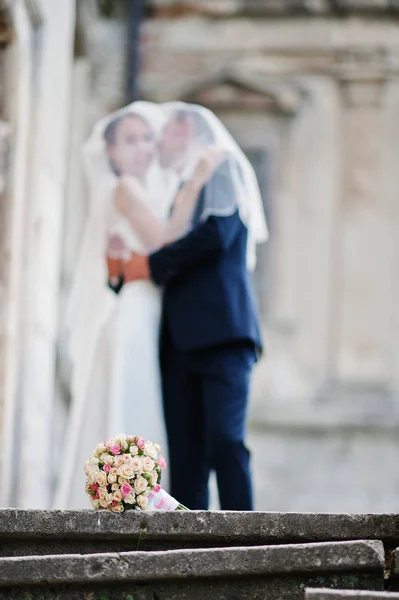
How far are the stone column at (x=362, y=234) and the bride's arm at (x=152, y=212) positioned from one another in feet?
22.8

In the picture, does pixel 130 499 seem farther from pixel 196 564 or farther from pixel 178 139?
pixel 178 139

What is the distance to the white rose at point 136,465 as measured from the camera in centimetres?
369

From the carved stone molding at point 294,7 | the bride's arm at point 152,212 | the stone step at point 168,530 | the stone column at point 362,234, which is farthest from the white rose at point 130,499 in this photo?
the carved stone molding at point 294,7

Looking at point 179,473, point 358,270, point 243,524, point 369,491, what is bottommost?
point 369,491

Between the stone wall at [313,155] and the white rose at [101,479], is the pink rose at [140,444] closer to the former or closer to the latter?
the white rose at [101,479]

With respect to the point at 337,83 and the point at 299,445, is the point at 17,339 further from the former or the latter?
the point at 337,83

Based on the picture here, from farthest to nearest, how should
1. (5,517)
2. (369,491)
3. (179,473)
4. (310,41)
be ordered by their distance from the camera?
1. (310,41)
2. (369,491)
3. (179,473)
4. (5,517)

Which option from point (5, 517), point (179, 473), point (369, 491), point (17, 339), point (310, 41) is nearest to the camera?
point (5, 517)

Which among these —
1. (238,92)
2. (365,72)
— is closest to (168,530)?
(238,92)

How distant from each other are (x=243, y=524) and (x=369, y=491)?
8696 millimetres

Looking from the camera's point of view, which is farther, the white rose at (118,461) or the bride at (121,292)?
the bride at (121,292)

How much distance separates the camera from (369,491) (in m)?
11.9

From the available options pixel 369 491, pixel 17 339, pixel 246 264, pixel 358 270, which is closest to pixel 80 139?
pixel 358 270

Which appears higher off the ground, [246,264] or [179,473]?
[246,264]
